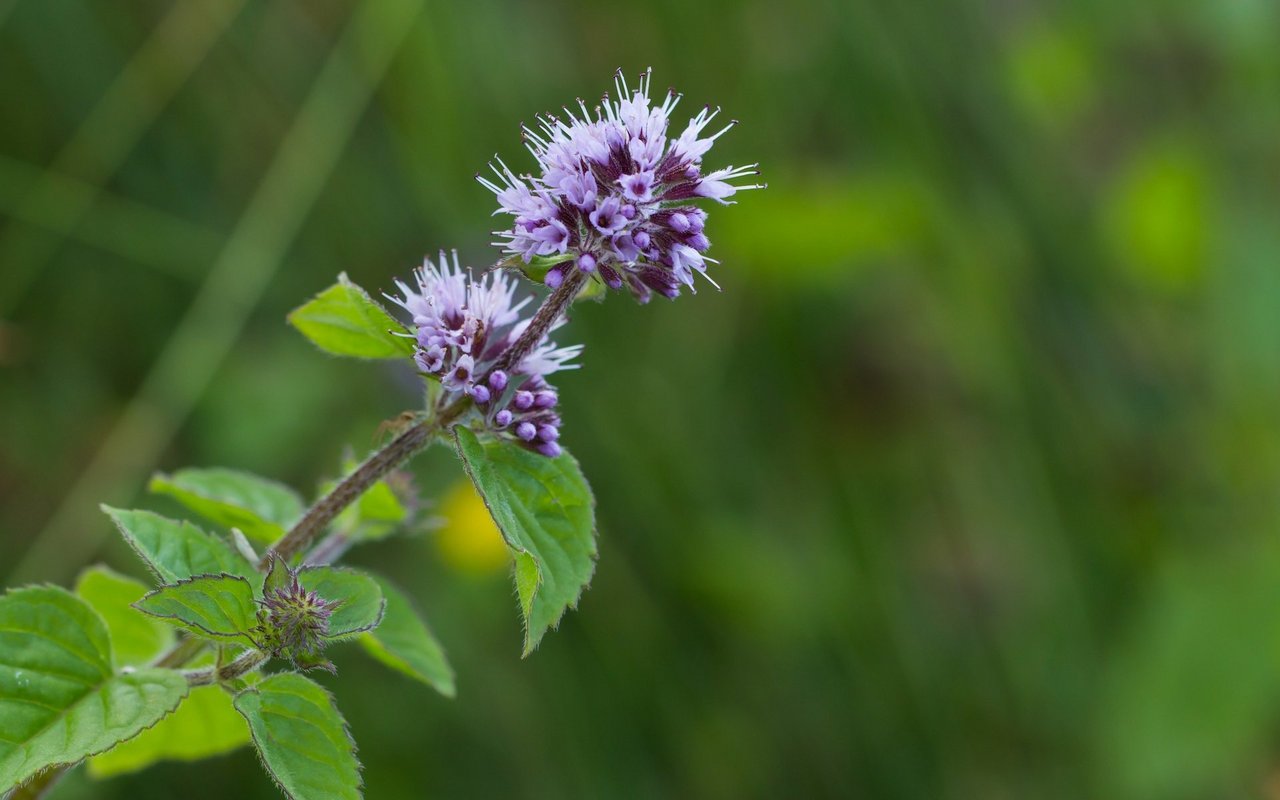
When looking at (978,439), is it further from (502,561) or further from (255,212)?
(255,212)

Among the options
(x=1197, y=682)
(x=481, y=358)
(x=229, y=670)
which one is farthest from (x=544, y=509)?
(x=1197, y=682)

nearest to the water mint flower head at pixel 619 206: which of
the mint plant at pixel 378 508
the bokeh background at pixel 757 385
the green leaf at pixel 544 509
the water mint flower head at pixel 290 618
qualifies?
the mint plant at pixel 378 508

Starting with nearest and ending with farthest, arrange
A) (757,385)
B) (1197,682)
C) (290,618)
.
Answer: (290,618), (1197,682), (757,385)

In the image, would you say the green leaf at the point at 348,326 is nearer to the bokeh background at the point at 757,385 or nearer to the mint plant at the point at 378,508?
the mint plant at the point at 378,508

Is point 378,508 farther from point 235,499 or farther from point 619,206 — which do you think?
point 619,206

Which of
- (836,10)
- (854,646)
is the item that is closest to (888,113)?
(836,10)

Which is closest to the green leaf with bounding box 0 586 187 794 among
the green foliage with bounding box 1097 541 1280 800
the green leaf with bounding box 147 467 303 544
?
the green leaf with bounding box 147 467 303 544

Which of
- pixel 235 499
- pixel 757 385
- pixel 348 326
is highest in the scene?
pixel 757 385
